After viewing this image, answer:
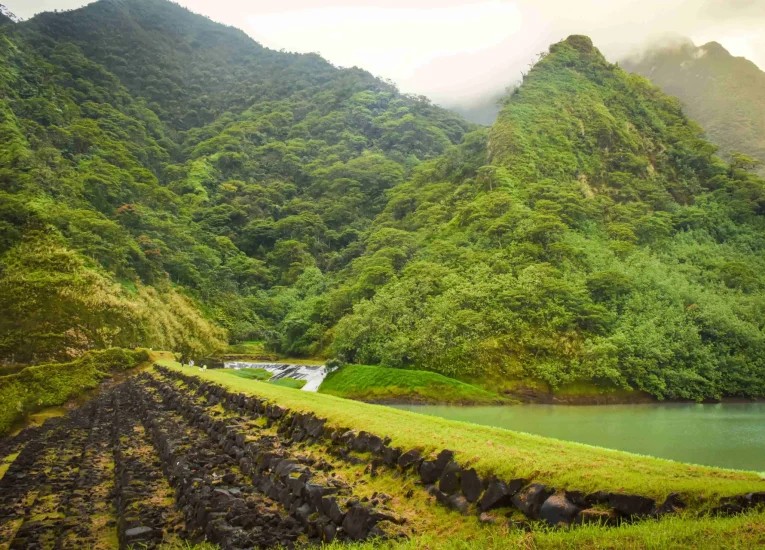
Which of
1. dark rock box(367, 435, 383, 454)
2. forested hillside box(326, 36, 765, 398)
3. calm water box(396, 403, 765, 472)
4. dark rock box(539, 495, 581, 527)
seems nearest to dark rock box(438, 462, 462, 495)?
dark rock box(539, 495, 581, 527)

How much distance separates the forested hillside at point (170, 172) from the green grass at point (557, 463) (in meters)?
35.5

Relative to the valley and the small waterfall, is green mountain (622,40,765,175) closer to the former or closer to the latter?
the valley

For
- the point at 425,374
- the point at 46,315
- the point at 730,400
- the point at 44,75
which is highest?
the point at 44,75

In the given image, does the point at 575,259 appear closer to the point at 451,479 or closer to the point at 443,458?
the point at 443,458

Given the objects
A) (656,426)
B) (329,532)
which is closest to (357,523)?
(329,532)

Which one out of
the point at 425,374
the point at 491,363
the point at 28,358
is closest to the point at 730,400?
the point at 491,363

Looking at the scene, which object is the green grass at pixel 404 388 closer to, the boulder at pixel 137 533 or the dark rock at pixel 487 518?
the boulder at pixel 137 533

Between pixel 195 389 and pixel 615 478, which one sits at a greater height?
pixel 615 478

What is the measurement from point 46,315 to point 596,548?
142 ft

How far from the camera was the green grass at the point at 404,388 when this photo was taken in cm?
3731

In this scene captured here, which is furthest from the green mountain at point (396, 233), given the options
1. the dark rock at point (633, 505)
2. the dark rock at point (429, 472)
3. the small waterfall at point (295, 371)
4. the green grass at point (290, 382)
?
the dark rock at point (633, 505)

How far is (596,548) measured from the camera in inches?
208

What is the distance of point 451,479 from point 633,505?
3211 millimetres

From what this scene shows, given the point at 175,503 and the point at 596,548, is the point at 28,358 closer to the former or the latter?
the point at 175,503
